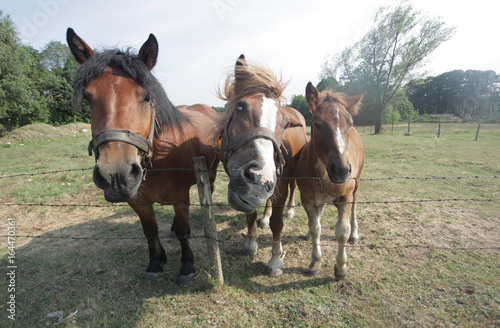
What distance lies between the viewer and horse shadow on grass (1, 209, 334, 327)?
8.39 ft

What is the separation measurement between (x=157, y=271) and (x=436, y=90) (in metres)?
84.3

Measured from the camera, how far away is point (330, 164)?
7.45 feet

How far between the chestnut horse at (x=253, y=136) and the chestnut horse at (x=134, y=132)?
2.11 feet

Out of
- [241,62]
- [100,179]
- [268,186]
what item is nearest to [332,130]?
[268,186]

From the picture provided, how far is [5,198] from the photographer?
220 inches

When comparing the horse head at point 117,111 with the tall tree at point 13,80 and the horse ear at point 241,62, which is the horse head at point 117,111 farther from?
the tall tree at point 13,80

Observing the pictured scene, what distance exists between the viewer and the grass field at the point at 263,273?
7.89 ft

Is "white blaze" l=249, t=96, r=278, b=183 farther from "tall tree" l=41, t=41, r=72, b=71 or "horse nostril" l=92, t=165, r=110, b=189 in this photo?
"tall tree" l=41, t=41, r=72, b=71

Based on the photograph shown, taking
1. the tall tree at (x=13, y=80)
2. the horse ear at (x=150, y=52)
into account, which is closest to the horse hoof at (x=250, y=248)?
the horse ear at (x=150, y=52)

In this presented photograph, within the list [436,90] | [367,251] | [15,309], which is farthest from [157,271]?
[436,90]

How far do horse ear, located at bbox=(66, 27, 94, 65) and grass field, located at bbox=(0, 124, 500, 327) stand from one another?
1371mm

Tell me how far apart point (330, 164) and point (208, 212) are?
145cm

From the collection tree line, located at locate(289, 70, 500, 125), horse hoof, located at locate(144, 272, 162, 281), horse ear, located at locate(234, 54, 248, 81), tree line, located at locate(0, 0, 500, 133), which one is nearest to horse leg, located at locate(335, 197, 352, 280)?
horse ear, located at locate(234, 54, 248, 81)

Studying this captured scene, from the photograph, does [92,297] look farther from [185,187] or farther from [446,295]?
[446,295]
